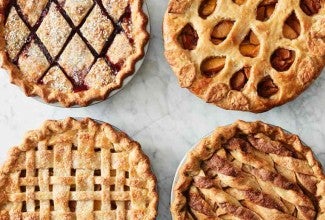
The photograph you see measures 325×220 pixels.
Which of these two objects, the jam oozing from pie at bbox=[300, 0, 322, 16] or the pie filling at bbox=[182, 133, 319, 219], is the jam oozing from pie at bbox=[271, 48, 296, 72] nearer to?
the jam oozing from pie at bbox=[300, 0, 322, 16]

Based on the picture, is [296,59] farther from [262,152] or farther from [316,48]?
[262,152]

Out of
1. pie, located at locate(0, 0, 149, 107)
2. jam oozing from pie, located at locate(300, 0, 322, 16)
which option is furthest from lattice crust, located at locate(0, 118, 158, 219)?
jam oozing from pie, located at locate(300, 0, 322, 16)

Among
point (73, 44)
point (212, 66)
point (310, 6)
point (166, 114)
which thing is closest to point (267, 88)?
point (212, 66)

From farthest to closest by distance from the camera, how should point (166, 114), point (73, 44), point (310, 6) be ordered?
1. point (166, 114)
2. point (73, 44)
3. point (310, 6)

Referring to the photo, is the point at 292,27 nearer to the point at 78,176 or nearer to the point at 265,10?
→ the point at 265,10

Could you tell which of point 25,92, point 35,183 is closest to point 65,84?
point 25,92

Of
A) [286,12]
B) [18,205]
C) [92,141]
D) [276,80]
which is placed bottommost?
[18,205]
